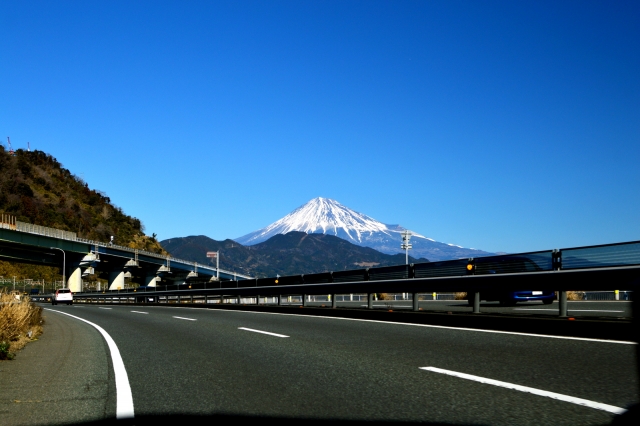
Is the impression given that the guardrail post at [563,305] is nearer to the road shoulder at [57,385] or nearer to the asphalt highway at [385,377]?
the asphalt highway at [385,377]

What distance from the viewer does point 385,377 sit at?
748 cm

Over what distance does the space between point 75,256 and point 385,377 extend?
9384 centimetres

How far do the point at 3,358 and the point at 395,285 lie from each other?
29.8ft

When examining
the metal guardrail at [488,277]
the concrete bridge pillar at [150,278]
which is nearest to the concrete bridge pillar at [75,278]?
the concrete bridge pillar at [150,278]

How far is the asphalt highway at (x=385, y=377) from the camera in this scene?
18.7 ft


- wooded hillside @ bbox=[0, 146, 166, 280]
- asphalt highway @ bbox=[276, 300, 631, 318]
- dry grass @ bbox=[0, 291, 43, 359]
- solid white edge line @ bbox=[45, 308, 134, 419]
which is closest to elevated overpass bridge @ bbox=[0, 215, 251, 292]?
wooded hillside @ bbox=[0, 146, 166, 280]

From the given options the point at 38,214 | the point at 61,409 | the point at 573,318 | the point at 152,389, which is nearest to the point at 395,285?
the point at 573,318

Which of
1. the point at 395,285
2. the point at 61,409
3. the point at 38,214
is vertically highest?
the point at 38,214

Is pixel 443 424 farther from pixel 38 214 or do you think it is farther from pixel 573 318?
pixel 38 214

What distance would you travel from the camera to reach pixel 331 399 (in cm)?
640

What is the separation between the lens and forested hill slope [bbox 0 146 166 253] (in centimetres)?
12950

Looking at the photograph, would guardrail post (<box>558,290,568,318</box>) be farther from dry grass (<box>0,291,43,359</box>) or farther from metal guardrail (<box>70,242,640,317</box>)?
dry grass (<box>0,291,43,359</box>)

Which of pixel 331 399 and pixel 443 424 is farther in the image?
pixel 331 399

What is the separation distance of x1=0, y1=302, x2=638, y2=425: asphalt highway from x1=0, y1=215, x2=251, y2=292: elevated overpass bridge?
73.4 metres
